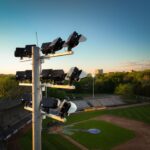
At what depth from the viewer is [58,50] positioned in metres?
5.71

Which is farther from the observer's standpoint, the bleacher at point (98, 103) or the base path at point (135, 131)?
the bleacher at point (98, 103)

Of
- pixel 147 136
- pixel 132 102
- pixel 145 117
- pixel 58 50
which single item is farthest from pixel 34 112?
pixel 132 102

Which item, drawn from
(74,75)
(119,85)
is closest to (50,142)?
(74,75)

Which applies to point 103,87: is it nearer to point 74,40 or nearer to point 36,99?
point 36,99

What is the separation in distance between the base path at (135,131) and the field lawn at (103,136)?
3.36 feet

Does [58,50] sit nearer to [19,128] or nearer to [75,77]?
[75,77]

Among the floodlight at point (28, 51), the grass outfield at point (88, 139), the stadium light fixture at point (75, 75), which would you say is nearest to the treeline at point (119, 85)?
the grass outfield at point (88, 139)

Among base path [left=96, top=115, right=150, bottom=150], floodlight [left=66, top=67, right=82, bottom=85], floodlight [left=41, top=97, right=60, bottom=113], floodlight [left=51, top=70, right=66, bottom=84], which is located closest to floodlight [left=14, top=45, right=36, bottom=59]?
floodlight [left=51, top=70, right=66, bottom=84]

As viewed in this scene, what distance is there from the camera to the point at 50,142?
2691 centimetres

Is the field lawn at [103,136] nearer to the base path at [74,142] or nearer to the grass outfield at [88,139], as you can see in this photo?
the grass outfield at [88,139]

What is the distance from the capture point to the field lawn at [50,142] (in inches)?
997

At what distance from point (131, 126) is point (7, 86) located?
3581cm

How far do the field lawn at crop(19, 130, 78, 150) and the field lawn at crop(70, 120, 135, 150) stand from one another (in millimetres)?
2010

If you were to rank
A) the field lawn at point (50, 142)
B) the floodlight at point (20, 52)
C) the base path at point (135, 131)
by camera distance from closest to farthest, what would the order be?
the floodlight at point (20, 52) < the field lawn at point (50, 142) < the base path at point (135, 131)
